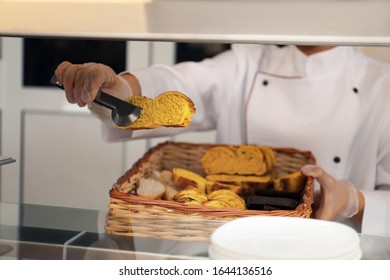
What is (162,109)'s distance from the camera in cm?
73

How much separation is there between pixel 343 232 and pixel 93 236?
0.32m

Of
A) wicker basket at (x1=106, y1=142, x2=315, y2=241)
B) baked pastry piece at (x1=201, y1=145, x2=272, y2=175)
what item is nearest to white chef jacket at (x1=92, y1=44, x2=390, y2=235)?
baked pastry piece at (x1=201, y1=145, x2=272, y2=175)

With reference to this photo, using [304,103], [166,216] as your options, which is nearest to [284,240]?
[166,216]

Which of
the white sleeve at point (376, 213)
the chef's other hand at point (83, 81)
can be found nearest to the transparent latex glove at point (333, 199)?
the white sleeve at point (376, 213)

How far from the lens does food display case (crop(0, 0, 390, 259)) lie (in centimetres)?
62

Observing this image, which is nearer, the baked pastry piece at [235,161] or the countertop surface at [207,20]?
the countertop surface at [207,20]

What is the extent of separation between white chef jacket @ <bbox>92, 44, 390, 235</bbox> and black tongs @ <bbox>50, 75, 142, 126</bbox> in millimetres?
365

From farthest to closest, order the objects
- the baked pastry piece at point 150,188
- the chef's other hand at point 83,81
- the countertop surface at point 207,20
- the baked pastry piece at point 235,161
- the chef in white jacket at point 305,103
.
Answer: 1. the chef in white jacket at point 305,103
2. the baked pastry piece at point 235,161
3. the baked pastry piece at point 150,188
4. the chef's other hand at point 83,81
5. the countertop surface at point 207,20

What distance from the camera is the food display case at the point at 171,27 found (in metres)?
0.62

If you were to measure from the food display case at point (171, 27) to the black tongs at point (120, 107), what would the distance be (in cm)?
11

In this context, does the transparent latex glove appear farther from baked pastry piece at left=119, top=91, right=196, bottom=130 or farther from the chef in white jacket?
baked pastry piece at left=119, top=91, right=196, bottom=130

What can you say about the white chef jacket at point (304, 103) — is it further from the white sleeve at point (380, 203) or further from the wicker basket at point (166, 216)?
the wicker basket at point (166, 216)
